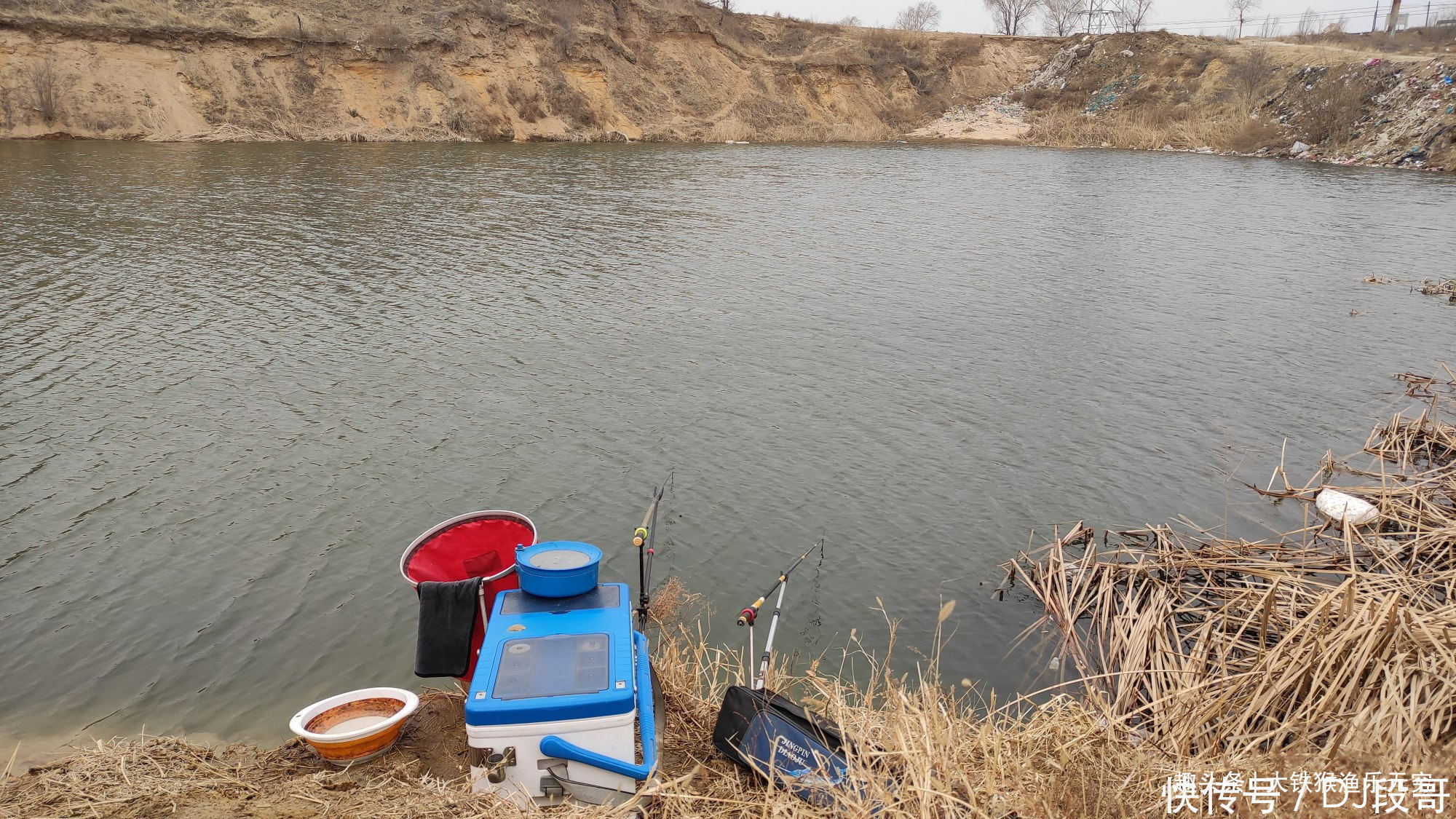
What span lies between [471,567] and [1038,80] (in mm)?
77653

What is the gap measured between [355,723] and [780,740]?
315 cm

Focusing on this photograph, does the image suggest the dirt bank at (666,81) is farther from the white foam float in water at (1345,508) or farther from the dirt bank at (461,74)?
the white foam float in water at (1345,508)

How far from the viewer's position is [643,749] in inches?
230

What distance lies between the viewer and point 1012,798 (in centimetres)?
476

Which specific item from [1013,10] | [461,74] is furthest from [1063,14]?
[461,74]

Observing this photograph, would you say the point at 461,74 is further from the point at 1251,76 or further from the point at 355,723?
the point at 355,723

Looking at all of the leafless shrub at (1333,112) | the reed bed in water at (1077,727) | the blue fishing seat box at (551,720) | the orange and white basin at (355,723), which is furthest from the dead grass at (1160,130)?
the orange and white basin at (355,723)

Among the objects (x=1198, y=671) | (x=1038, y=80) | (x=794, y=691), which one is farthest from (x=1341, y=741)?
(x=1038, y=80)

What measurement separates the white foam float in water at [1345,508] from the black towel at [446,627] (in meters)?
8.46

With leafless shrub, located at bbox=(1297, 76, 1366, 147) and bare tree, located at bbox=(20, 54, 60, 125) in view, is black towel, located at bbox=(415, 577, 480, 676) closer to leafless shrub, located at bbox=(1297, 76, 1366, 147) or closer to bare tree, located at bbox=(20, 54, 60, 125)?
bare tree, located at bbox=(20, 54, 60, 125)

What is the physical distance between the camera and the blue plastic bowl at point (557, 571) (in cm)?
640

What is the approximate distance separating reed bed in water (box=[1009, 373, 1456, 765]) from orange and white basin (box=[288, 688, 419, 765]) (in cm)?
471

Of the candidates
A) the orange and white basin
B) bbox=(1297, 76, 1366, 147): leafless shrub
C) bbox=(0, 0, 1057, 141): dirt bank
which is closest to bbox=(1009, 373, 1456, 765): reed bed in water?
the orange and white basin

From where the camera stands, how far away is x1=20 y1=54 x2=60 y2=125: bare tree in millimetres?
40562
